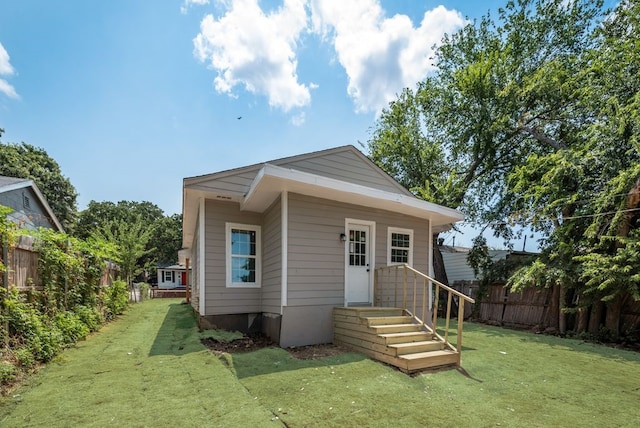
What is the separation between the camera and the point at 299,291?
5941mm

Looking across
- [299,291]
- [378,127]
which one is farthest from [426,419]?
[378,127]

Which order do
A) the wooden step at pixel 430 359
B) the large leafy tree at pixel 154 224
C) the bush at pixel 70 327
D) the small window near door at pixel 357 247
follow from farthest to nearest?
1. the large leafy tree at pixel 154 224
2. the small window near door at pixel 357 247
3. the bush at pixel 70 327
4. the wooden step at pixel 430 359

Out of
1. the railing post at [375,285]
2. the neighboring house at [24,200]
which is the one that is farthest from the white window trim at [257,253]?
the neighboring house at [24,200]

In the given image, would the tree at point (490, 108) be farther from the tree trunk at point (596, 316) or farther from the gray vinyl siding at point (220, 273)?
the gray vinyl siding at point (220, 273)

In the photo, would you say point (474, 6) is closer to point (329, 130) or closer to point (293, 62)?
point (329, 130)

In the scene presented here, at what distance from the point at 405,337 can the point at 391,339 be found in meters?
0.32

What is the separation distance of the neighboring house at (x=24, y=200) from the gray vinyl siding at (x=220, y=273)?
777cm

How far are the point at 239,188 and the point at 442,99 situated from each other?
41.1 feet

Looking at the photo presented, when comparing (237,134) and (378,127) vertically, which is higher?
(378,127)

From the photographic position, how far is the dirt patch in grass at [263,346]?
530cm

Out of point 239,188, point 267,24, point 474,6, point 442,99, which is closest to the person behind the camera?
point 239,188

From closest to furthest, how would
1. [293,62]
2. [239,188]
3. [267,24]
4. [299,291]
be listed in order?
[299,291] → [239,188] → [267,24] → [293,62]

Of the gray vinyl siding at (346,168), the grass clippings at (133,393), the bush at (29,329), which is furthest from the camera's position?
the gray vinyl siding at (346,168)

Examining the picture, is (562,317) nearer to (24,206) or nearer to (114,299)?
(114,299)
